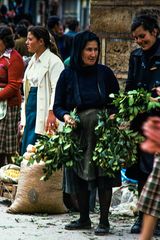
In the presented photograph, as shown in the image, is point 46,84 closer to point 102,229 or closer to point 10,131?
point 10,131

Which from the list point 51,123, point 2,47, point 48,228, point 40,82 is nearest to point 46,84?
point 40,82

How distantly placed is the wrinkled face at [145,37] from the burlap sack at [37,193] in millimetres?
1750

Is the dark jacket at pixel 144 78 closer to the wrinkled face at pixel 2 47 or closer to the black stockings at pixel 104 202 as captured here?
the black stockings at pixel 104 202

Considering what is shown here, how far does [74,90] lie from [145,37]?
78 centimetres

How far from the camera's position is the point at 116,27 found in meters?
9.93

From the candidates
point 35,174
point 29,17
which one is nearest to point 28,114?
point 35,174

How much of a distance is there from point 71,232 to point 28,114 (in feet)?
6.01

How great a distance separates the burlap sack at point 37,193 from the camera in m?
8.84

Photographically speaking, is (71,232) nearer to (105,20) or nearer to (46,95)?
(46,95)

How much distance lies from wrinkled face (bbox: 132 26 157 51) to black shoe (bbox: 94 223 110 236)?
1586 mm

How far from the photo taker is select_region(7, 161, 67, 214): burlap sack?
29.0ft

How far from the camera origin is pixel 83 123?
789 centimetres

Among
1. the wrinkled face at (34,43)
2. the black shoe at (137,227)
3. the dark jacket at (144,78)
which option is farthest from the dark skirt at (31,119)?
the black shoe at (137,227)

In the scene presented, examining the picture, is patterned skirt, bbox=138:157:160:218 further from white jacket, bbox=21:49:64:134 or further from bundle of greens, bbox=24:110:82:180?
white jacket, bbox=21:49:64:134
